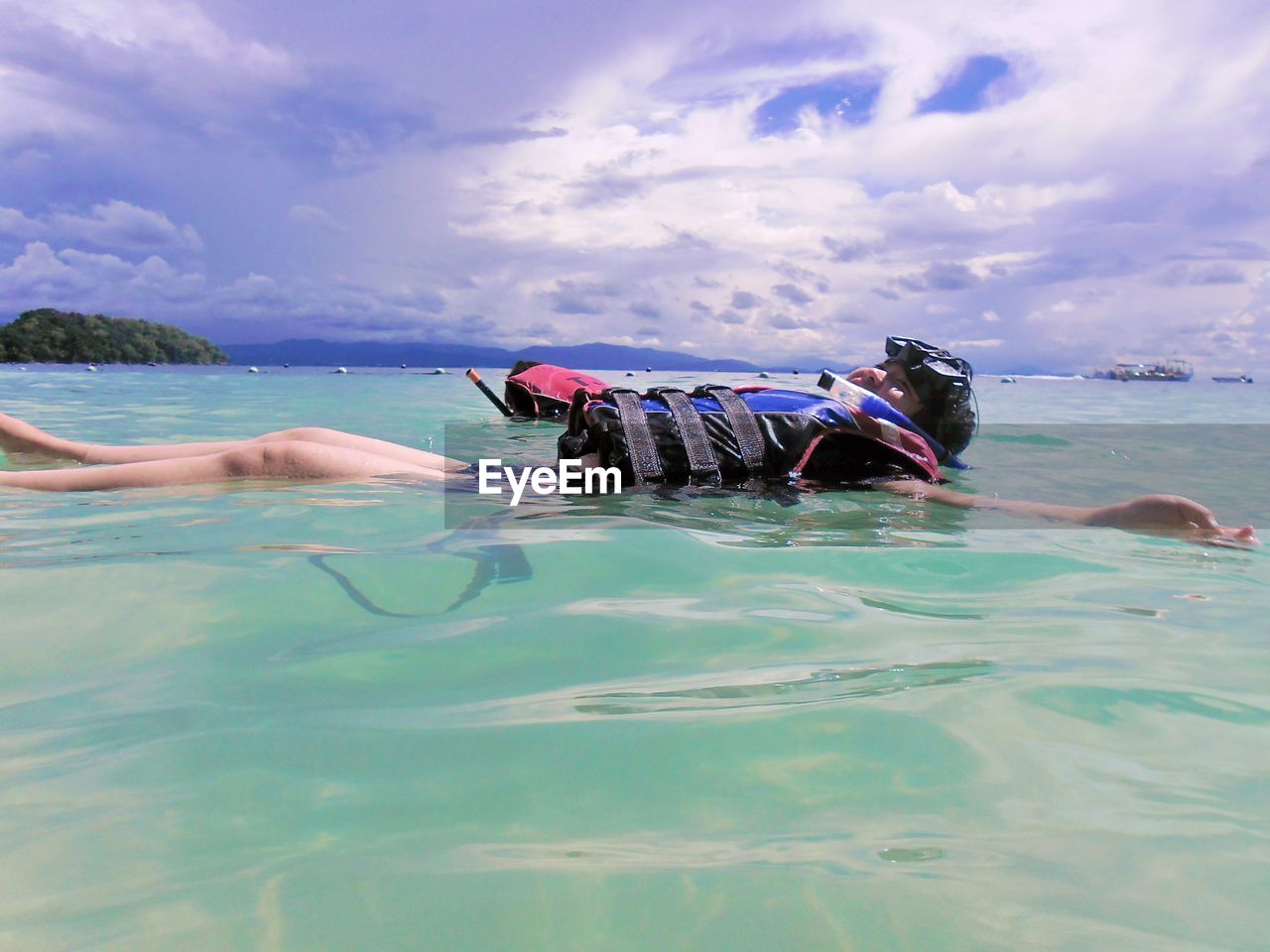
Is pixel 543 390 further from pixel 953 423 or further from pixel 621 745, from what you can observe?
pixel 621 745

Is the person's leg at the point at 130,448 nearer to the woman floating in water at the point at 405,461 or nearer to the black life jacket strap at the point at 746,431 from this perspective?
the woman floating in water at the point at 405,461

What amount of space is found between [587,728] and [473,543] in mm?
1683

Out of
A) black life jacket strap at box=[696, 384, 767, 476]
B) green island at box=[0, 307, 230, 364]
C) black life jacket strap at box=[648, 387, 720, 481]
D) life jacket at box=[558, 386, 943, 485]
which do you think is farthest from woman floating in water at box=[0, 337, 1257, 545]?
green island at box=[0, 307, 230, 364]

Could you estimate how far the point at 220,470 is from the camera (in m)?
4.27

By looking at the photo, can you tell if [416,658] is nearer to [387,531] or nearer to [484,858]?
[484,858]

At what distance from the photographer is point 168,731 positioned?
1575 millimetres

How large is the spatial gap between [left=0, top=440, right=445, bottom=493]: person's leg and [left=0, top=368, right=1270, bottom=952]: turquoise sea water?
104cm

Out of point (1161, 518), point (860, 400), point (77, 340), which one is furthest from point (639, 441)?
point (77, 340)

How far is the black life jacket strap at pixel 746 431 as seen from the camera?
4.35 m

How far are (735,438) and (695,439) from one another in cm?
24

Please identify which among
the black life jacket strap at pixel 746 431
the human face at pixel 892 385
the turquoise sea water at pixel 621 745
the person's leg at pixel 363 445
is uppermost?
the human face at pixel 892 385

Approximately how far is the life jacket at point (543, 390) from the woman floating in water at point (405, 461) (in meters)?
6.03

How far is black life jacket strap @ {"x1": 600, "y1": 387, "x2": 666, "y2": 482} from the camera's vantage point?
420cm

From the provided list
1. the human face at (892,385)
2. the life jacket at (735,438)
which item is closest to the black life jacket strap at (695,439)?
the life jacket at (735,438)
